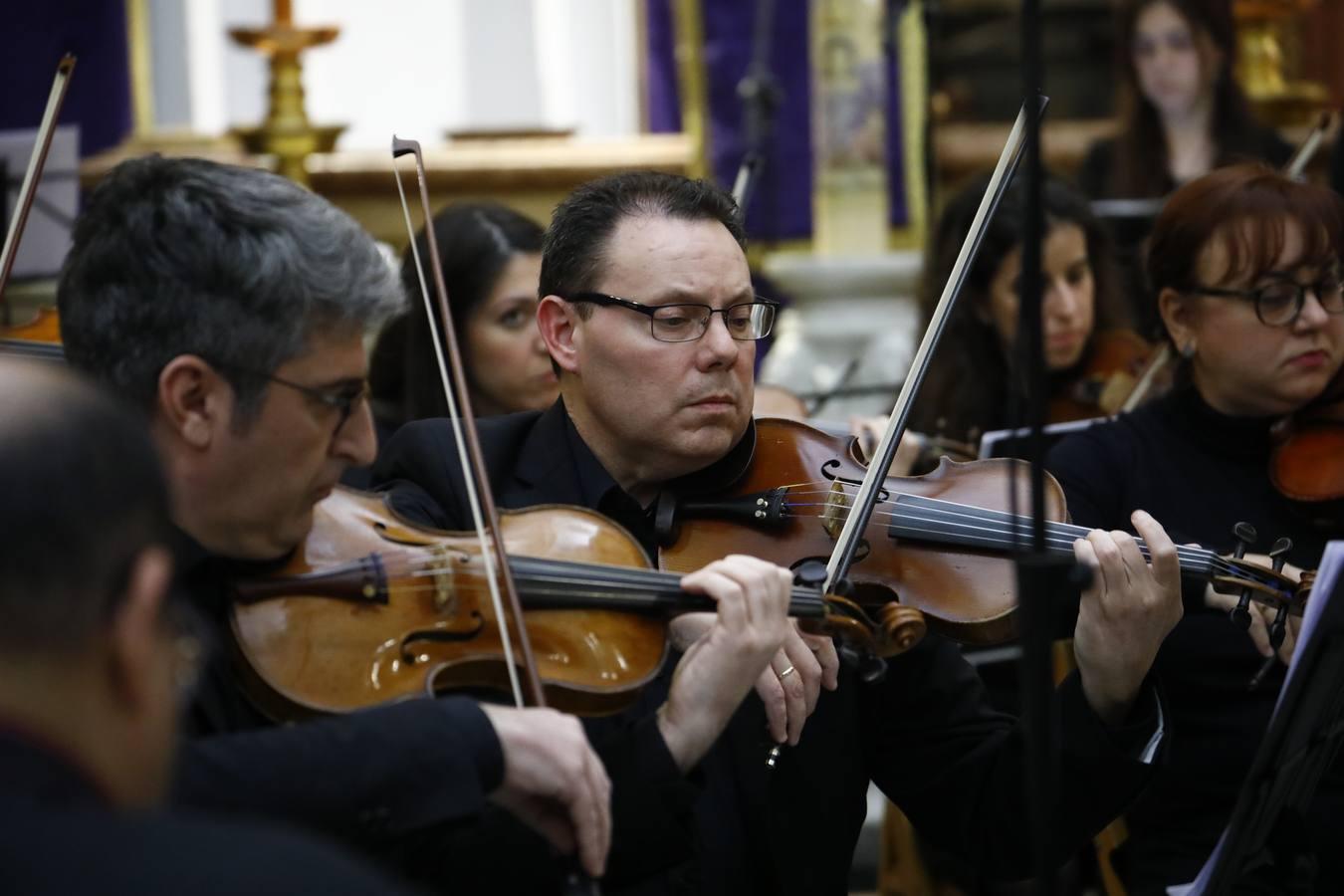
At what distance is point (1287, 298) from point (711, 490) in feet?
3.18

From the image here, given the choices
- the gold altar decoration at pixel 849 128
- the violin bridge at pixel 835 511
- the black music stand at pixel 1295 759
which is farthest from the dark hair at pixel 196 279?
the gold altar decoration at pixel 849 128

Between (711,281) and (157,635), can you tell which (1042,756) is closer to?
(157,635)

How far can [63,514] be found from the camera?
3.12ft

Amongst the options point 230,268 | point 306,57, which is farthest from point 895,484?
point 306,57

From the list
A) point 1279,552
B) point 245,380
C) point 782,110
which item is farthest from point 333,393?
point 782,110

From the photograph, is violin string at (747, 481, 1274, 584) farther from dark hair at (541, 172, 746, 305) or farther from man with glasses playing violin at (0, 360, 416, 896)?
man with glasses playing violin at (0, 360, 416, 896)

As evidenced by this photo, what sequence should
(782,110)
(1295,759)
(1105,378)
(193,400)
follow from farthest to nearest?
(782,110) < (1105,378) < (1295,759) < (193,400)

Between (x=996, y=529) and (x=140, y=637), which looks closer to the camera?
(x=140, y=637)

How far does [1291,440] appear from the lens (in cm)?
247

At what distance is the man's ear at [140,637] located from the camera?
96 centimetres

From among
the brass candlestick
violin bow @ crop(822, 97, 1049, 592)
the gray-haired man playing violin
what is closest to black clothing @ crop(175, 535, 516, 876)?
the gray-haired man playing violin

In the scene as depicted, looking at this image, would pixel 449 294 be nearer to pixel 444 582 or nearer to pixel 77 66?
pixel 444 582

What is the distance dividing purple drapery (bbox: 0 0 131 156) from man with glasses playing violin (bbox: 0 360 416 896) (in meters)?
4.05

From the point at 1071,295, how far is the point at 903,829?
40.8 inches
